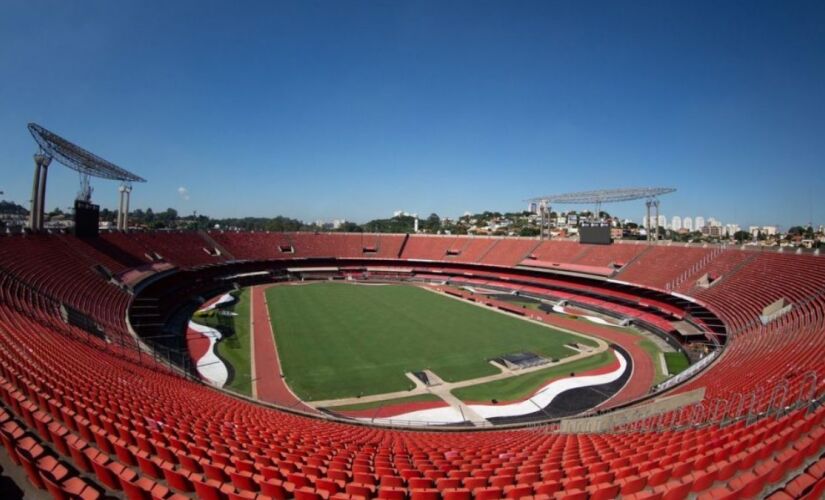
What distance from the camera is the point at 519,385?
85.8 feet

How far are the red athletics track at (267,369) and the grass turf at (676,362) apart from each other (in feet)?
81.2

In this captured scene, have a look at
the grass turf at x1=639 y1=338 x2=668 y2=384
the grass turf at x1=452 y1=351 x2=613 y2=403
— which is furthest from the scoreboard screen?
the grass turf at x1=452 y1=351 x2=613 y2=403

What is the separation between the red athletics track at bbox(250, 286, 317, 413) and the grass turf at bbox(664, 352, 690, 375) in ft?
81.2

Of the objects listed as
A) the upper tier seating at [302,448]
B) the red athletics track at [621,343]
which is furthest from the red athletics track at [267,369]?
the red athletics track at [621,343]

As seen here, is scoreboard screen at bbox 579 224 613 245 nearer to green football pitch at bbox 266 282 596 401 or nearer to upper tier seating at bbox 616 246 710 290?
upper tier seating at bbox 616 246 710 290

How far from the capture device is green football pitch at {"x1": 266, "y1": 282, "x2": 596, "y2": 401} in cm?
2678

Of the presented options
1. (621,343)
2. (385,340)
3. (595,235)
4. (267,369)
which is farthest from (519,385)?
(595,235)

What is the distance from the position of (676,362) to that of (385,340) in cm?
2251

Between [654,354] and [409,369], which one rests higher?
[654,354]

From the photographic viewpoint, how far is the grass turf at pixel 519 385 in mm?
24594

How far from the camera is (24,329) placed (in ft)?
48.5

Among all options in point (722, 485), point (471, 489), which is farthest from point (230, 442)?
point (722, 485)

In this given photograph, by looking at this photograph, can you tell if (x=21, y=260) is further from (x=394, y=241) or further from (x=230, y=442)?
(x=394, y=241)

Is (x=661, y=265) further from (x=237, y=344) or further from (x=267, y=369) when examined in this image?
(x=237, y=344)
